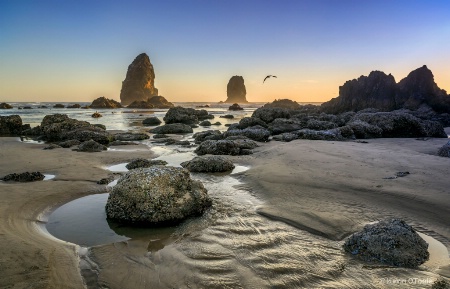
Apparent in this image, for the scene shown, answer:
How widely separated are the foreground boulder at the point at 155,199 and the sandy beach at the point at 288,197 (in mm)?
1009

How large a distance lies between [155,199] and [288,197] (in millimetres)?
2846

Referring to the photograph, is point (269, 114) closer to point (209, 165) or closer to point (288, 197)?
point (209, 165)

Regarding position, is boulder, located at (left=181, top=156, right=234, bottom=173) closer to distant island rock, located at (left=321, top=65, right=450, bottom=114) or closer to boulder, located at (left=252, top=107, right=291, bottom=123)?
boulder, located at (left=252, top=107, right=291, bottom=123)

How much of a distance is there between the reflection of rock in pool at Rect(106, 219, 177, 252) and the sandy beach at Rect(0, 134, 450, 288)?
58 cm

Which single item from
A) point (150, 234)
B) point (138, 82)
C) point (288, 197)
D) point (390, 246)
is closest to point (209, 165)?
point (288, 197)

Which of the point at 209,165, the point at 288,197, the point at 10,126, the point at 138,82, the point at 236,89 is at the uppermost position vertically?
the point at 138,82

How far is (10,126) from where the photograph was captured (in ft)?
67.2

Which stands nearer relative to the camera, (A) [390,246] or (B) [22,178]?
(A) [390,246]

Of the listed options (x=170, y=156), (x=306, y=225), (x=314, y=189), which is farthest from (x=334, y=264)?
(x=170, y=156)

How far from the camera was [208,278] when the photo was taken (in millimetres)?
3385

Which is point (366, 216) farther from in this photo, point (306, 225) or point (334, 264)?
point (334, 264)

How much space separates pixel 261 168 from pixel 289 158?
4.91 feet

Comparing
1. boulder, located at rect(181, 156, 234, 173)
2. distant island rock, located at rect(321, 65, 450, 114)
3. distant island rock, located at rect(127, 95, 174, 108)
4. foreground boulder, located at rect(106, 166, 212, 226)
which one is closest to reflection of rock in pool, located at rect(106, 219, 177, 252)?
foreground boulder, located at rect(106, 166, 212, 226)

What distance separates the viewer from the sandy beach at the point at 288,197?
357cm
